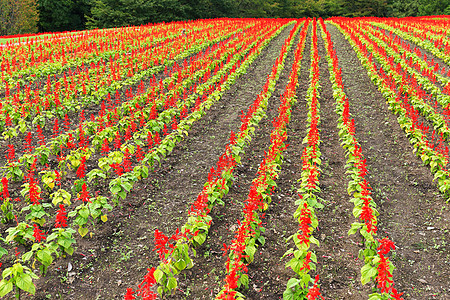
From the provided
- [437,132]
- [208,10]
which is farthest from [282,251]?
[208,10]

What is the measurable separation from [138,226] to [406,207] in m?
5.35

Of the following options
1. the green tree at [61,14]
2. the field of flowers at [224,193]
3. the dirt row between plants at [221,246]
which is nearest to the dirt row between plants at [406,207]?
the field of flowers at [224,193]

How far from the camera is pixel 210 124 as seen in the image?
1077 centimetres

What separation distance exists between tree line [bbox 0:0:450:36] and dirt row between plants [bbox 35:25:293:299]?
1571 inches

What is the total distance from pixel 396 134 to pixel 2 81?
48.4 ft

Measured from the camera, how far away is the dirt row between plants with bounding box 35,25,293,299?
490 cm

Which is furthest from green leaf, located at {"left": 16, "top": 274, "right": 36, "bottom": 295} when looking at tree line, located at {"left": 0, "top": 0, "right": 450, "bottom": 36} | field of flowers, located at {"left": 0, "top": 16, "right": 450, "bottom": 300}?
tree line, located at {"left": 0, "top": 0, "right": 450, "bottom": 36}

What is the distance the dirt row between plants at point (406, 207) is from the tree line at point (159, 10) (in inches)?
1599

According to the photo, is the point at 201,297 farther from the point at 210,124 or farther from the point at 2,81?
the point at 2,81

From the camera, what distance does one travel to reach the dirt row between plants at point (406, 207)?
5066 millimetres

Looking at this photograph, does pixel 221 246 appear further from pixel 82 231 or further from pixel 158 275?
pixel 82 231

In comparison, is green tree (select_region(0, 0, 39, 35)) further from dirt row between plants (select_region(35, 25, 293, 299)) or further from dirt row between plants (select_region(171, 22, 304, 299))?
dirt row between plants (select_region(171, 22, 304, 299))

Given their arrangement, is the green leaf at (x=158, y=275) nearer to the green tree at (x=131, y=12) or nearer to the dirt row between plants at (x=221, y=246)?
the dirt row between plants at (x=221, y=246)

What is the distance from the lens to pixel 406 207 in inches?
265
